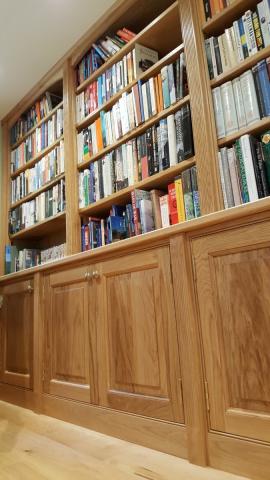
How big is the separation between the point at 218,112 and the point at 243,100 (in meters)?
0.10

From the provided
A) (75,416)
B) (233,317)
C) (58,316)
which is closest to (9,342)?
(58,316)

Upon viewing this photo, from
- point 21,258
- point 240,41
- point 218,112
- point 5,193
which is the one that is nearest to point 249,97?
point 218,112

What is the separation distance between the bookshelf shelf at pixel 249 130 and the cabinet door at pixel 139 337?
1.59 ft

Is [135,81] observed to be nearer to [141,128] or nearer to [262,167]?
[141,128]

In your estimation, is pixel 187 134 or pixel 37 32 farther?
pixel 37 32

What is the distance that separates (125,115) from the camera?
1813 millimetres

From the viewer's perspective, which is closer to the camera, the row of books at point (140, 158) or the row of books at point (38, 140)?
the row of books at point (140, 158)

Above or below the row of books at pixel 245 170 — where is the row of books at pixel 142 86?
above

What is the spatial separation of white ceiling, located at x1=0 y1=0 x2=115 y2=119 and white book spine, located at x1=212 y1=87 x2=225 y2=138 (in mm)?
915

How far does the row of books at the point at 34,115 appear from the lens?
2445 millimetres

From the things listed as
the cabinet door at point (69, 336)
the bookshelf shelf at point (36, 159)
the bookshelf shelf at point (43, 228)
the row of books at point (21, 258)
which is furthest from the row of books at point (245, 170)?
the row of books at point (21, 258)

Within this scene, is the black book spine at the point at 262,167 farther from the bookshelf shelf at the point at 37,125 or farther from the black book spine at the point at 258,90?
the bookshelf shelf at the point at 37,125

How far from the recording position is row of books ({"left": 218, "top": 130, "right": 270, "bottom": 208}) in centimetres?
125

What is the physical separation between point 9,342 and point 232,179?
161 cm
